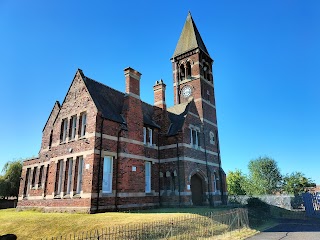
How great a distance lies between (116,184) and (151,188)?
507 centimetres

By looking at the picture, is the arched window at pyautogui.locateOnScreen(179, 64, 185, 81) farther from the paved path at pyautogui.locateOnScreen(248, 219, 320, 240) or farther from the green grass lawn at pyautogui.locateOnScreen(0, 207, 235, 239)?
the green grass lawn at pyautogui.locateOnScreen(0, 207, 235, 239)

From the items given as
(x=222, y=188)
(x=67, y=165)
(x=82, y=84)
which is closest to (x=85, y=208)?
(x=67, y=165)

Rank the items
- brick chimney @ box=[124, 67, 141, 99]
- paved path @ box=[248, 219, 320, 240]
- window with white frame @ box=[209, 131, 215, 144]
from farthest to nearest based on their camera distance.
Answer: window with white frame @ box=[209, 131, 215, 144] < brick chimney @ box=[124, 67, 141, 99] < paved path @ box=[248, 219, 320, 240]

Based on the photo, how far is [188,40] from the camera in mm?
34406

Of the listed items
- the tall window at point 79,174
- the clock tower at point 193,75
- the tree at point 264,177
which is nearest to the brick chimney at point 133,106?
the tall window at point 79,174

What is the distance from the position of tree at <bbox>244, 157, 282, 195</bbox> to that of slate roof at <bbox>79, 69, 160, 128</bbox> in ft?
139

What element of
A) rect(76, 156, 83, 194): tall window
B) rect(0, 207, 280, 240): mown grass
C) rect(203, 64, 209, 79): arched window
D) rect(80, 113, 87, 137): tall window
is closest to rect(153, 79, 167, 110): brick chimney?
rect(203, 64, 209, 79): arched window

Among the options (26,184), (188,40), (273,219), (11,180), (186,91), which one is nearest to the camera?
(273,219)

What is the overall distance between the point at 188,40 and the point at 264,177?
1586 inches

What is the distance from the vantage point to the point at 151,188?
2264 cm

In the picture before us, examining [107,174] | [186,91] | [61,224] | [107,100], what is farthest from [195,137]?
[61,224]

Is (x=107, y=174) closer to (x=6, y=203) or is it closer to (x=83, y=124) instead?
(x=83, y=124)

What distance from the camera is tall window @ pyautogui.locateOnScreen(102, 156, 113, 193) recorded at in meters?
18.0

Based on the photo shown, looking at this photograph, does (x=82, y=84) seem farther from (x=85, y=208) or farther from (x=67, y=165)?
(x=85, y=208)
